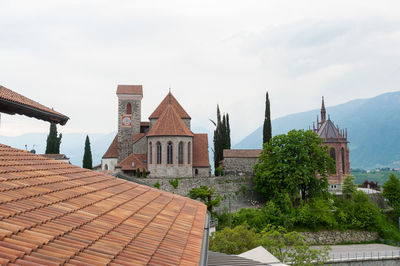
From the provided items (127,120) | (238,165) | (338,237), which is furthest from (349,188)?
(127,120)

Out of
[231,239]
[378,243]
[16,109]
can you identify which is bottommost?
[378,243]

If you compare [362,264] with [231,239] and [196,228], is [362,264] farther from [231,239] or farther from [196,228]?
[196,228]

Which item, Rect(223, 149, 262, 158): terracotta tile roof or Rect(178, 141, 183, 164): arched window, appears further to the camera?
Rect(223, 149, 262, 158): terracotta tile roof

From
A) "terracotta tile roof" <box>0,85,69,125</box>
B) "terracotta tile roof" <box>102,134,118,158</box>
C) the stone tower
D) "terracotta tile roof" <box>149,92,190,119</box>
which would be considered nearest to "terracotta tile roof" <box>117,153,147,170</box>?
the stone tower

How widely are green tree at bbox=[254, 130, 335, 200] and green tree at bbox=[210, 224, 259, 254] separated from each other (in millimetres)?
13359

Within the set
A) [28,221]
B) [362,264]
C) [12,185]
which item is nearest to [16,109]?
[12,185]

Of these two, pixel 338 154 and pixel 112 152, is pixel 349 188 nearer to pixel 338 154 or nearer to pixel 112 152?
pixel 338 154

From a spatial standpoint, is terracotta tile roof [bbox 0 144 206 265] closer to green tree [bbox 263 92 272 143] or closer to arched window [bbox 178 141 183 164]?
arched window [bbox 178 141 183 164]

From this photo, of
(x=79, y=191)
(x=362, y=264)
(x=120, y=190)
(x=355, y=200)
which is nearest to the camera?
(x=79, y=191)

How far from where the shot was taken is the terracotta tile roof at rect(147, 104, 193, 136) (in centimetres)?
3666

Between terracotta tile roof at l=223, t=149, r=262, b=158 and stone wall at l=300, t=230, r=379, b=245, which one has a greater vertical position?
terracotta tile roof at l=223, t=149, r=262, b=158

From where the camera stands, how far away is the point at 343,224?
107ft

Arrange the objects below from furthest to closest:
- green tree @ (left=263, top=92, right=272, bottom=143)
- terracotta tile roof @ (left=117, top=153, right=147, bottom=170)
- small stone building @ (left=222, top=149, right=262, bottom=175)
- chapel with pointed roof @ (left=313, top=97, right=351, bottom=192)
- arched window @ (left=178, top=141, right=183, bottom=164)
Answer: chapel with pointed roof @ (left=313, top=97, right=351, bottom=192)
green tree @ (left=263, top=92, right=272, bottom=143)
small stone building @ (left=222, top=149, right=262, bottom=175)
terracotta tile roof @ (left=117, top=153, right=147, bottom=170)
arched window @ (left=178, top=141, right=183, bottom=164)

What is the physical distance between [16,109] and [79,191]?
2.68 metres
